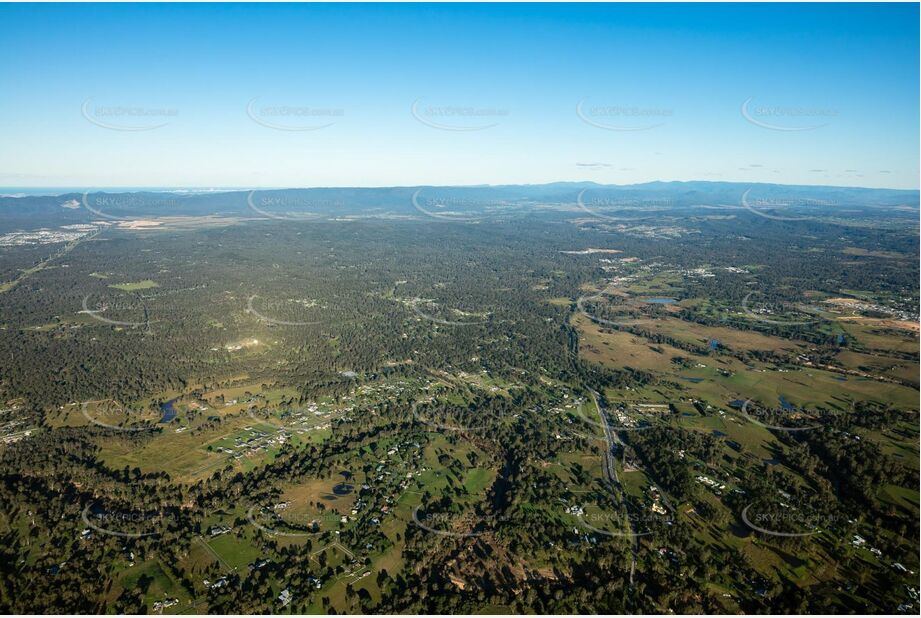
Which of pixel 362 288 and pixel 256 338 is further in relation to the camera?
pixel 362 288

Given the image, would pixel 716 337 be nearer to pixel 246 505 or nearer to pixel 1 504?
pixel 246 505

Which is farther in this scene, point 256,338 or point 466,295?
point 466,295

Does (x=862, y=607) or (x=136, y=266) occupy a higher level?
(x=136, y=266)

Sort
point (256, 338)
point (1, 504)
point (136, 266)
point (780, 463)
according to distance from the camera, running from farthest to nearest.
→ point (136, 266) < point (256, 338) < point (780, 463) < point (1, 504)

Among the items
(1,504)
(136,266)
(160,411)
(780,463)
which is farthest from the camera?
(136,266)

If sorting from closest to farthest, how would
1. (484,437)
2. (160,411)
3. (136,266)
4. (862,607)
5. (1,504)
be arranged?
1. (862,607)
2. (1,504)
3. (484,437)
4. (160,411)
5. (136,266)

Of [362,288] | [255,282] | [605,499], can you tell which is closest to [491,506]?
[605,499]

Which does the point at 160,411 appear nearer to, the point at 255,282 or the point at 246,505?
the point at 246,505

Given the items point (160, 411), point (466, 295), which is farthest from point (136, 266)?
point (160, 411)

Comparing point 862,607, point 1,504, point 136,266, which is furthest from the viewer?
point 136,266
